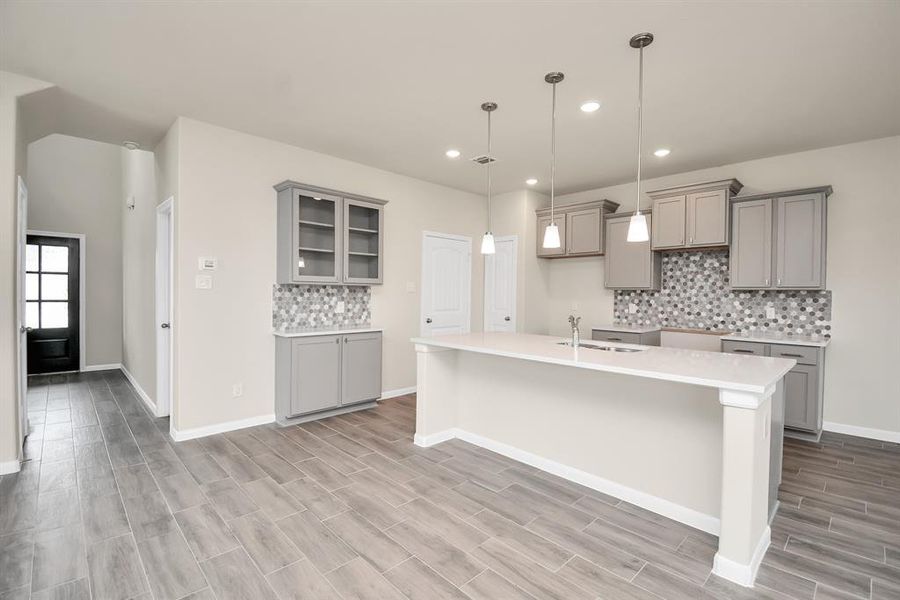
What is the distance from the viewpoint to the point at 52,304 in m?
6.30

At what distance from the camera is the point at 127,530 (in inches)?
92.1

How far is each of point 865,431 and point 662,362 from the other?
3.09 metres

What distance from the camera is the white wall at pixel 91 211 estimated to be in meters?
6.17

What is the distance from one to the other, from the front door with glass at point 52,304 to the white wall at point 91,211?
0.15 metres

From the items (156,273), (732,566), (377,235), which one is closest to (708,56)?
→ (732,566)

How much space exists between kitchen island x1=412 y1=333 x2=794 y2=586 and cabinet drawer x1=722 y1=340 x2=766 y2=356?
5.40 ft

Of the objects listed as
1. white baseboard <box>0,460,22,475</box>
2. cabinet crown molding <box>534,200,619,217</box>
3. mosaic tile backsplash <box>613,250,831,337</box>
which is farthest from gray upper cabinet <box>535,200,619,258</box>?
white baseboard <box>0,460,22,475</box>

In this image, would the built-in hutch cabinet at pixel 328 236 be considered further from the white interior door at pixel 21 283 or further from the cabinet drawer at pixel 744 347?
the cabinet drawer at pixel 744 347

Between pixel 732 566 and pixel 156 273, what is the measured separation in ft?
16.9

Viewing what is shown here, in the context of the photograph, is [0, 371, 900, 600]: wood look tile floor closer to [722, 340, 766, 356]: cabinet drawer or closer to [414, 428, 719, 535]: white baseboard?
[414, 428, 719, 535]: white baseboard

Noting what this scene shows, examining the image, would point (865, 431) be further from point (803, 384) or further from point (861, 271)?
point (861, 271)

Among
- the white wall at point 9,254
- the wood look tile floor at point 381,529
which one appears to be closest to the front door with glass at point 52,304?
the wood look tile floor at point 381,529

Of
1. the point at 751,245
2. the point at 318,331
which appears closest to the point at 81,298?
the point at 318,331

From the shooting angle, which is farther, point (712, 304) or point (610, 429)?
point (712, 304)
